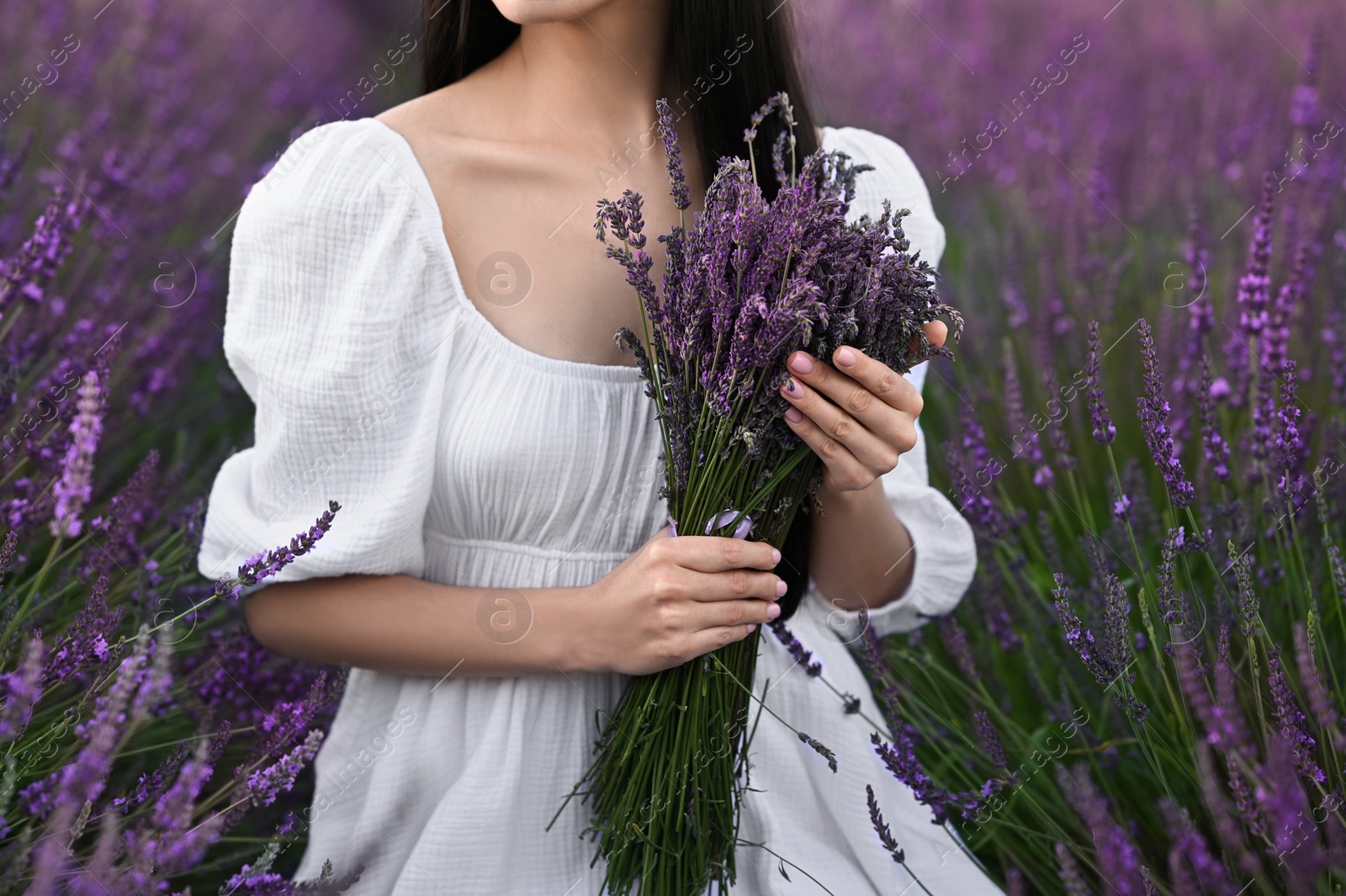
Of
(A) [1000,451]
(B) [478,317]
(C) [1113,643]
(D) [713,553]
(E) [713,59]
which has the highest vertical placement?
(E) [713,59]

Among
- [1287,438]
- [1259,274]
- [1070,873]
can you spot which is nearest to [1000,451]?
[1259,274]

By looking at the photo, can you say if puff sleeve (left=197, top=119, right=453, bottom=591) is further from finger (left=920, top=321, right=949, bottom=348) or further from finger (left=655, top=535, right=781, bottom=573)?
finger (left=920, top=321, right=949, bottom=348)

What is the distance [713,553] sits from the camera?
111 cm

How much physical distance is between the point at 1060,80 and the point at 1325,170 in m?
1.31

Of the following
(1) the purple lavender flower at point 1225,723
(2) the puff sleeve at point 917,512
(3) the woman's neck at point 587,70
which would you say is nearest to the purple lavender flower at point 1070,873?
(1) the purple lavender flower at point 1225,723

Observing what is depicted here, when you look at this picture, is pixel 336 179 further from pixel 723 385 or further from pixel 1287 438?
pixel 1287 438

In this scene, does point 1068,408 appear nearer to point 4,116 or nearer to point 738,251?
point 738,251

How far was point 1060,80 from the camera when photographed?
3350 mm

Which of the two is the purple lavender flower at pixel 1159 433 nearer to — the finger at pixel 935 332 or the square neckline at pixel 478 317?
the finger at pixel 935 332

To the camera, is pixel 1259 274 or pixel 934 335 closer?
pixel 934 335

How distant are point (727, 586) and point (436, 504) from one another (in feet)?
1.30

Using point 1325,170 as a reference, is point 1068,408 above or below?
below

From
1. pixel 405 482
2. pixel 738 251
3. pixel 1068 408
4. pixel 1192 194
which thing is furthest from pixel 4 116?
pixel 1192 194

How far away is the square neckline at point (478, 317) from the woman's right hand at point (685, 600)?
230mm
